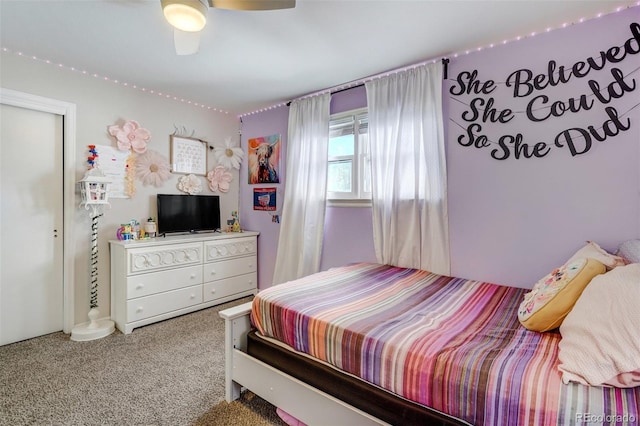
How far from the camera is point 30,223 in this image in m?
2.57

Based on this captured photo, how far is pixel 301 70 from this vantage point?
2676 mm

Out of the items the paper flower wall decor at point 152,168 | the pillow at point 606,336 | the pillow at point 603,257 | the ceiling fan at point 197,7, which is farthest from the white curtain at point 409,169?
the paper flower wall decor at point 152,168

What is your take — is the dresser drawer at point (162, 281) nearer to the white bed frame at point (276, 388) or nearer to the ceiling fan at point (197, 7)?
the white bed frame at point (276, 388)

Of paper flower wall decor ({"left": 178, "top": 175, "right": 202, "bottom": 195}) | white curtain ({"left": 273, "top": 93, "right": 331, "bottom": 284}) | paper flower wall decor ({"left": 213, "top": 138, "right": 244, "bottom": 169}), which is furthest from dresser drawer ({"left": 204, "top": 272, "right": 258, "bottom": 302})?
paper flower wall decor ({"left": 213, "top": 138, "right": 244, "bottom": 169})

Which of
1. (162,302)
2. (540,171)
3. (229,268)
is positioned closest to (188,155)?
(229,268)

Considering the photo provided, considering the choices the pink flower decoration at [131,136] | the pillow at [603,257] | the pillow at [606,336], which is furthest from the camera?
the pink flower decoration at [131,136]

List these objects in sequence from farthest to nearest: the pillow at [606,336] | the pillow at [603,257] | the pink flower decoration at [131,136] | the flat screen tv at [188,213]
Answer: the flat screen tv at [188,213] → the pink flower decoration at [131,136] → the pillow at [603,257] → the pillow at [606,336]

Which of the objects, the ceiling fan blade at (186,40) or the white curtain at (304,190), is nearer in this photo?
the ceiling fan blade at (186,40)

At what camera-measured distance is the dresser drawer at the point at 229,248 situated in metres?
3.32

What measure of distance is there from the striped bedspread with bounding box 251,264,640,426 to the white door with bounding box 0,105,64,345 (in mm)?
2302

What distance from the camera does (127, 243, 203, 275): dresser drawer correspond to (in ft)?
8.96

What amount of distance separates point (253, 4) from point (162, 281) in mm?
2571

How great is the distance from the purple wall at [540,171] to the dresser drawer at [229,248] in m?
2.39

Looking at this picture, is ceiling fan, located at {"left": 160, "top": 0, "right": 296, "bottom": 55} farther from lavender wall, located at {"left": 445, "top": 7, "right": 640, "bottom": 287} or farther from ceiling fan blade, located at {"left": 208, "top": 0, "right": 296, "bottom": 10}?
lavender wall, located at {"left": 445, "top": 7, "right": 640, "bottom": 287}
